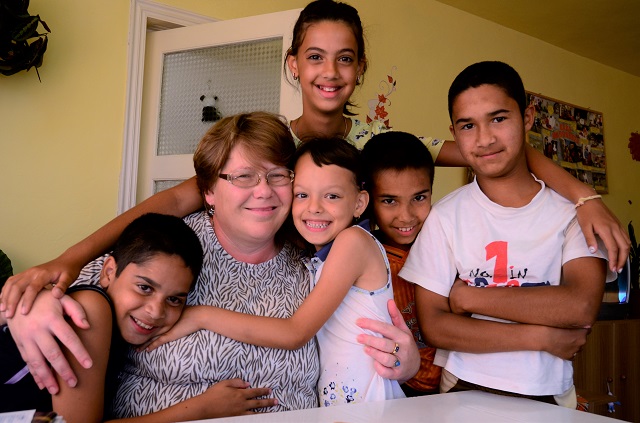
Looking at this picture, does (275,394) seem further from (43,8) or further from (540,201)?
(43,8)

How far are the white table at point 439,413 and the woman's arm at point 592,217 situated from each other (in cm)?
42

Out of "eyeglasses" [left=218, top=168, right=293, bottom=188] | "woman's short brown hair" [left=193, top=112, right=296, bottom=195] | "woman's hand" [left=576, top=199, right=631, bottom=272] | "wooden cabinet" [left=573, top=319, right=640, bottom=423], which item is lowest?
"wooden cabinet" [left=573, top=319, right=640, bottom=423]

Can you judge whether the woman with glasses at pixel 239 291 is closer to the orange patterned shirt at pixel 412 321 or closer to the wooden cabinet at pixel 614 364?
the orange patterned shirt at pixel 412 321

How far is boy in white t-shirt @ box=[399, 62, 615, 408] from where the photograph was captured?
1388 mm

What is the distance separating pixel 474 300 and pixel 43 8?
2481 mm

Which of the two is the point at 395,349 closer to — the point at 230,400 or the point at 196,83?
the point at 230,400

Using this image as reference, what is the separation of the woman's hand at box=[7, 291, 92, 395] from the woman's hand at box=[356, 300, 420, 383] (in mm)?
631

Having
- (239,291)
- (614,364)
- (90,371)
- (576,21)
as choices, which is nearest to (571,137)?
(576,21)

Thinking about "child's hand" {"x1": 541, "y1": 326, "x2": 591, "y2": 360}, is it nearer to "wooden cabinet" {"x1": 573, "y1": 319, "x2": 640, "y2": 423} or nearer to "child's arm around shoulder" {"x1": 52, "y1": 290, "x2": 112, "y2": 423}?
"child's arm around shoulder" {"x1": 52, "y1": 290, "x2": 112, "y2": 423}

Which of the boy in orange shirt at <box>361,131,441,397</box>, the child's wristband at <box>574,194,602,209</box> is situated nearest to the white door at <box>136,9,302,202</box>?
the boy in orange shirt at <box>361,131,441,397</box>

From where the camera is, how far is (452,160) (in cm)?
201

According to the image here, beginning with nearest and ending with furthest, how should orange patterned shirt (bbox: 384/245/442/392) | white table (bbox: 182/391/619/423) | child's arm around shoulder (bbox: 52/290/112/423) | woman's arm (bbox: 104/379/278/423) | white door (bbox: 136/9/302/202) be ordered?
1. white table (bbox: 182/391/619/423)
2. child's arm around shoulder (bbox: 52/290/112/423)
3. woman's arm (bbox: 104/379/278/423)
4. orange patterned shirt (bbox: 384/245/442/392)
5. white door (bbox: 136/9/302/202)

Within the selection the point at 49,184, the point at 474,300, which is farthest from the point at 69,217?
the point at 474,300

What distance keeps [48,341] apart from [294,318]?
0.53 metres
